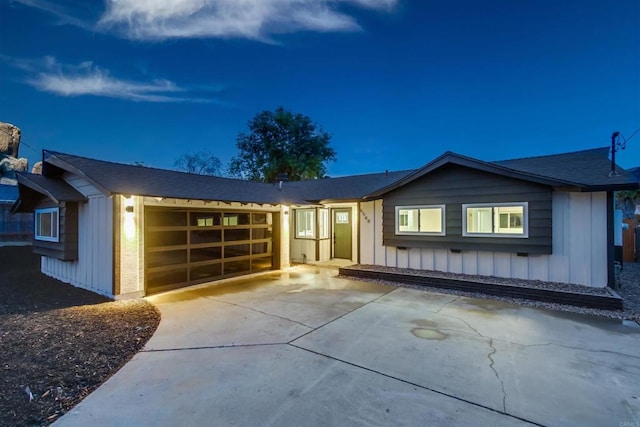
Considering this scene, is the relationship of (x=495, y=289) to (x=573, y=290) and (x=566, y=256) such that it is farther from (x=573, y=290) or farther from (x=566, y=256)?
(x=566, y=256)

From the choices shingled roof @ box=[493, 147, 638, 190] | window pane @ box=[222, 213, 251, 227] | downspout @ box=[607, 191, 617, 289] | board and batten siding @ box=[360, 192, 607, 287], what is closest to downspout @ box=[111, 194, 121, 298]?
window pane @ box=[222, 213, 251, 227]

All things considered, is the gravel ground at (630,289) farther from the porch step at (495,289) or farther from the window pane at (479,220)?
the window pane at (479,220)

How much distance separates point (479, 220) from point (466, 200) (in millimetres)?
599

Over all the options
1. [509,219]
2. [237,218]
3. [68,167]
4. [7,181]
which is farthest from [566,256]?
[7,181]

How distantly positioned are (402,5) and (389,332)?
13.1m

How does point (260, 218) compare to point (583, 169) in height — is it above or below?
below

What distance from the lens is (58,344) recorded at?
11.8 ft

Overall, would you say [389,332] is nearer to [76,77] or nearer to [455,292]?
[455,292]

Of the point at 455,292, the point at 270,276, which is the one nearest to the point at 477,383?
the point at 455,292

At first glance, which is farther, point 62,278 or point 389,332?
point 62,278

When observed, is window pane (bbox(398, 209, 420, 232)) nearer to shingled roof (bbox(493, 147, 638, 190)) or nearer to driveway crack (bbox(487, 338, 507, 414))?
shingled roof (bbox(493, 147, 638, 190))

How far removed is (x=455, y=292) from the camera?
6551 millimetres

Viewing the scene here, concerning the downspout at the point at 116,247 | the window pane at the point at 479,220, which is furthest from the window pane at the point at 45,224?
the window pane at the point at 479,220

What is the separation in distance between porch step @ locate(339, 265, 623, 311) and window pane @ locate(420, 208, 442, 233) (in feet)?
4.08
